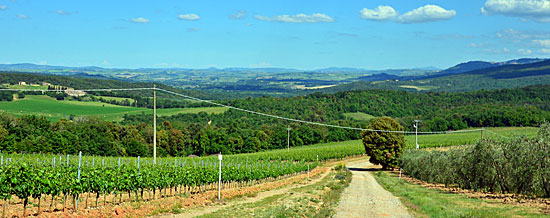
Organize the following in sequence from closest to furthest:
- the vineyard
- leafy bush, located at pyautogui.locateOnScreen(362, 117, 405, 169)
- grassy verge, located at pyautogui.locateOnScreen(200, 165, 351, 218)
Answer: the vineyard → grassy verge, located at pyautogui.locateOnScreen(200, 165, 351, 218) → leafy bush, located at pyautogui.locateOnScreen(362, 117, 405, 169)

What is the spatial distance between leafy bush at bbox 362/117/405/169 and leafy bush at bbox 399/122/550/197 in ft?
72.7

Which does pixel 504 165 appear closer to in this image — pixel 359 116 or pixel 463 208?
pixel 463 208

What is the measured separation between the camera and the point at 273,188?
37.4 m

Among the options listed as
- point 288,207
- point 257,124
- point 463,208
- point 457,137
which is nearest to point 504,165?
point 463,208

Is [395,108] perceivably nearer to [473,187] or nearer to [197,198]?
[473,187]

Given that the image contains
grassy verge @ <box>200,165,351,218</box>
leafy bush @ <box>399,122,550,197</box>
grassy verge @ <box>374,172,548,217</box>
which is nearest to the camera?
grassy verge @ <box>374,172,548,217</box>

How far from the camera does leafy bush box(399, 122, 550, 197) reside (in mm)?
25281

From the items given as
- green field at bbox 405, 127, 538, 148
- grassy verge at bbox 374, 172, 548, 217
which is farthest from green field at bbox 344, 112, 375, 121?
grassy verge at bbox 374, 172, 548, 217

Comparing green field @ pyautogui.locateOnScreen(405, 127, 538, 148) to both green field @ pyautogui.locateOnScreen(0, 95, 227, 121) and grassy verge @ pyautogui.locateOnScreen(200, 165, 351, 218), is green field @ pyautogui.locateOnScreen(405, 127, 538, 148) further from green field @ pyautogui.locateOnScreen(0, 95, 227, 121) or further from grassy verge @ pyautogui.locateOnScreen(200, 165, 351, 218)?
grassy verge @ pyautogui.locateOnScreen(200, 165, 351, 218)

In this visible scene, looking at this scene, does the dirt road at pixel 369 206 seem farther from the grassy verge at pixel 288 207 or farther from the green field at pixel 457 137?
the green field at pixel 457 137

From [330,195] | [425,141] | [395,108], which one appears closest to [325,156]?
[425,141]

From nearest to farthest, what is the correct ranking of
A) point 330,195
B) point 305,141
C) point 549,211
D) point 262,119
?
point 549,211
point 330,195
point 305,141
point 262,119

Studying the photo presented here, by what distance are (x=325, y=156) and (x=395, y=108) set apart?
82.8 metres

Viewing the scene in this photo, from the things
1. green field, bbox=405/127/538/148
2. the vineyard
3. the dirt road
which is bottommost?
green field, bbox=405/127/538/148
